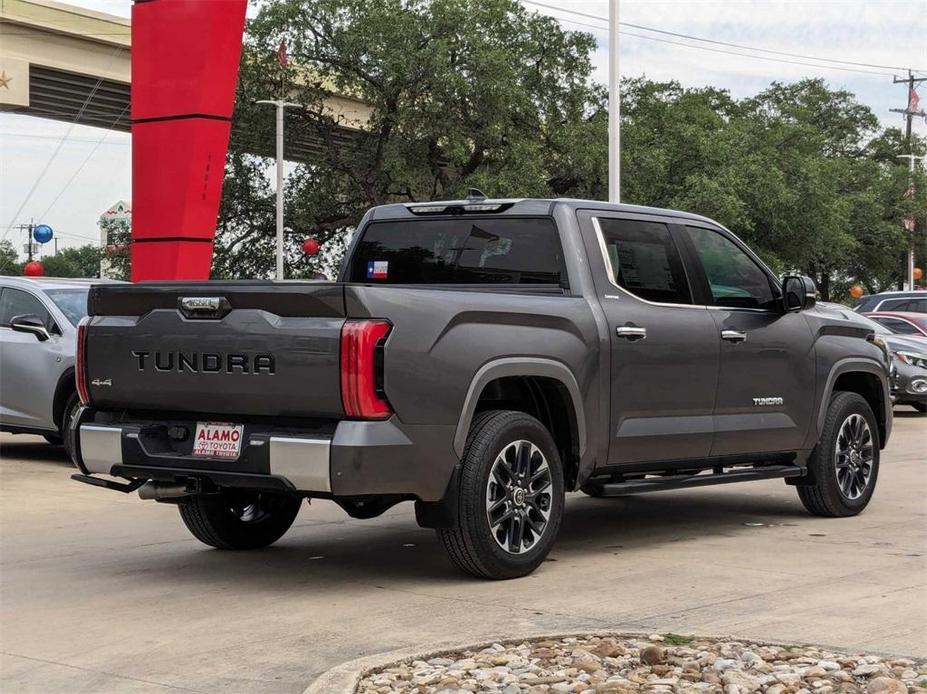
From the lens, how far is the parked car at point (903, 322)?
2272 centimetres

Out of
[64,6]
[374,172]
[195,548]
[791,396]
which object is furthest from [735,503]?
[64,6]

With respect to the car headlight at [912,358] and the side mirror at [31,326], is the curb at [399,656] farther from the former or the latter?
the car headlight at [912,358]

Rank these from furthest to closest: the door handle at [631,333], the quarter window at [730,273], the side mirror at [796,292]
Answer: the side mirror at [796,292] < the quarter window at [730,273] < the door handle at [631,333]

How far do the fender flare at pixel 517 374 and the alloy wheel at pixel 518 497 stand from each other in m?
0.30

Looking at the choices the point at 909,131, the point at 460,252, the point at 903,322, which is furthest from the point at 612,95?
the point at 909,131

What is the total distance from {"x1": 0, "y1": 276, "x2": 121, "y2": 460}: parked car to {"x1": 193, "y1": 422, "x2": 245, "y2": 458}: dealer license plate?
639 centimetres

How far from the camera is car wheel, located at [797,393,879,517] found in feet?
31.7

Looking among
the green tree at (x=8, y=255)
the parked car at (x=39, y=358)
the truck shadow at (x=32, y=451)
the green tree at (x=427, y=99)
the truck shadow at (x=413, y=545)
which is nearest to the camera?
the truck shadow at (x=413, y=545)

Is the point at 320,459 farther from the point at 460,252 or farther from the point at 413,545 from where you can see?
the point at 413,545

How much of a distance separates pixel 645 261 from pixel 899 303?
18.3 meters

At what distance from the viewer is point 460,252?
8383mm

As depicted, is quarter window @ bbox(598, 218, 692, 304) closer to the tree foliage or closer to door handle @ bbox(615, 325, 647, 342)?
door handle @ bbox(615, 325, 647, 342)

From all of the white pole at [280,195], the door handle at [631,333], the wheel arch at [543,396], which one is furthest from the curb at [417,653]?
the white pole at [280,195]

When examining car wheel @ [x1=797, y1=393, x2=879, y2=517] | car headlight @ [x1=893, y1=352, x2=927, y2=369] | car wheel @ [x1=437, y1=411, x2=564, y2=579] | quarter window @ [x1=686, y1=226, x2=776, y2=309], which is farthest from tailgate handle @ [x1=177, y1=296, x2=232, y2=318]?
car headlight @ [x1=893, y1=352, x2=927, y2=369]
